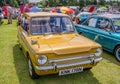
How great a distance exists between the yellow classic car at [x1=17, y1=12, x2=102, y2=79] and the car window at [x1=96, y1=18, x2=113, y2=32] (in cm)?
171

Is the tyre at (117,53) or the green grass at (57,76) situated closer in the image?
the green grass at (57,76)

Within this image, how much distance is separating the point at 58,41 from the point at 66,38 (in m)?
0.38

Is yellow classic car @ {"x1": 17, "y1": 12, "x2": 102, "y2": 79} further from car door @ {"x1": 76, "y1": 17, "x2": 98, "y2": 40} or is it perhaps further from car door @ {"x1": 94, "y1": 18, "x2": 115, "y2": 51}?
car door @ {"x1": 76, "y1": 17, "x2": 98, "y2": 40}

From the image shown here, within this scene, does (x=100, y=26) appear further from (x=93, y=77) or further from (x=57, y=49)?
(x=57, y=49)

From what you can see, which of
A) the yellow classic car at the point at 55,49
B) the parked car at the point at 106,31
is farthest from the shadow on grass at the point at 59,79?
the parked car at the point at 106,31

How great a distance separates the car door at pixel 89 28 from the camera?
7.26 meters

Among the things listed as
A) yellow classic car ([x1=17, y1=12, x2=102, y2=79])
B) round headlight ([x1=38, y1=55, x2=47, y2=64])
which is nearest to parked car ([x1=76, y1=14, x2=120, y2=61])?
yellow classic car ([x1=17, y1=12, x2=102, y2=79])

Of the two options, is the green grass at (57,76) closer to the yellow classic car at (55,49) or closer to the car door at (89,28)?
the yellow classic car at (55,49)

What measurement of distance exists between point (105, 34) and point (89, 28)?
1133mm

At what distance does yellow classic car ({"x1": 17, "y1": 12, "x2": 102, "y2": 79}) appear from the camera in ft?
13.4

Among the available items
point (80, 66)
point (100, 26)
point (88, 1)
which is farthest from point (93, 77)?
point (88, 1)

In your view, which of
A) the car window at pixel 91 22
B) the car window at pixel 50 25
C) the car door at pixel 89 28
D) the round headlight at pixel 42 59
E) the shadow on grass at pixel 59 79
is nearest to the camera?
the round headlight at pixel 42 59

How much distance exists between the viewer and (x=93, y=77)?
496cm

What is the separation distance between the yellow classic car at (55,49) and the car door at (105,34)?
5.00ft
